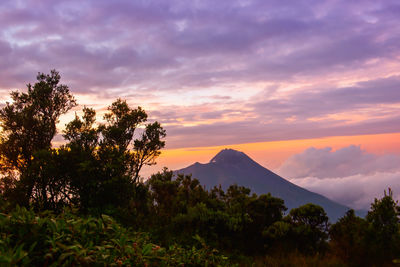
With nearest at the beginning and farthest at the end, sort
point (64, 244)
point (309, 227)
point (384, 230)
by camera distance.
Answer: point (64, 244) → point (384, 230) → point (309, 227)

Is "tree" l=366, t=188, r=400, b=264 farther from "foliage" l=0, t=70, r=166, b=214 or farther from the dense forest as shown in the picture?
"foliage" l=0, t=70, r=166, b=214

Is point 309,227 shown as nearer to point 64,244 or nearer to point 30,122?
point 64,244

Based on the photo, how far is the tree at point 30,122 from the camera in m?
21.6

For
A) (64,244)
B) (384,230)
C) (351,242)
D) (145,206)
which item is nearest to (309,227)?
(351,242)

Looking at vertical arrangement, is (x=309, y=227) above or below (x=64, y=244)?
below

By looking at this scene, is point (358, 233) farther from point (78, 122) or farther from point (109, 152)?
point (78, 122)

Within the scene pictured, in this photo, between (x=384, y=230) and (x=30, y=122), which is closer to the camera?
(x=384, y=230)

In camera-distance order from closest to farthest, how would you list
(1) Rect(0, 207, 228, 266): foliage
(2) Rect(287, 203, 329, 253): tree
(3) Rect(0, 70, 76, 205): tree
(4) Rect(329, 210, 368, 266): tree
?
(1) Rect(0, 207, 228, 266): foliage, (4) Rect(329, 210, 368, 266): tree, (2) Rect(287, 203, 329, 253): tree, (3) Rect(0, 70, 76, 205): tree

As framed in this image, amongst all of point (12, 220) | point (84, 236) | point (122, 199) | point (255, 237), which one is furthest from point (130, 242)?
point (255, 237)

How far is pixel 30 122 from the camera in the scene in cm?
2220

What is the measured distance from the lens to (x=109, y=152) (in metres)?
16.7

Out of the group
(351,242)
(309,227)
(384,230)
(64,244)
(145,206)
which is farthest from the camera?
(145,206)

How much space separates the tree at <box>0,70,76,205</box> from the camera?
21.6m

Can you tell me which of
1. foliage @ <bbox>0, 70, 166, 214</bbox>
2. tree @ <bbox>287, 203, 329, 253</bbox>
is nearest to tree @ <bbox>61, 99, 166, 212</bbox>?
foliage @ <bbox>0, 70, 166, 214</bbox>
